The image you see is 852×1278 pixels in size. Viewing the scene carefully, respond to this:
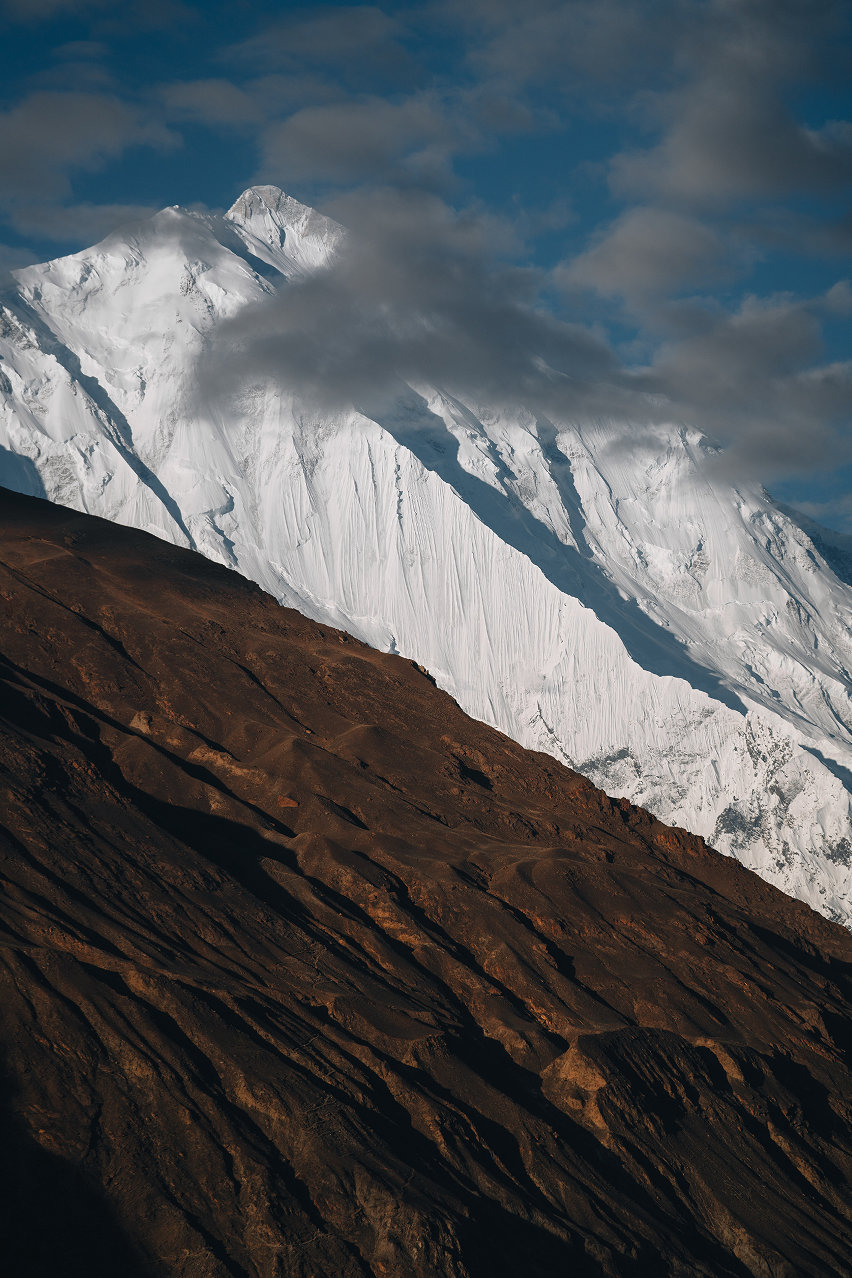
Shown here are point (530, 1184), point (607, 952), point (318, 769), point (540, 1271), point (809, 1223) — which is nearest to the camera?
point (540, 1271)

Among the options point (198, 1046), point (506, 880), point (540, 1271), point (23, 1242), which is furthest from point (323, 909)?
point (23, 1242)

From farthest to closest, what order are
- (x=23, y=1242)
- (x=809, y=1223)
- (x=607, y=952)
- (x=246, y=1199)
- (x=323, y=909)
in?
(x=607, y=952) < (x=323, y=909) < (x=809, y=1223) < (x=246, y=1199) < (x=23, y=1242)

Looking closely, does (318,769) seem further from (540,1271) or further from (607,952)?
(540,1271)

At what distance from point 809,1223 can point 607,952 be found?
21.8m

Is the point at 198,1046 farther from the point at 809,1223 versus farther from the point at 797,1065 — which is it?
the point at 797,1065

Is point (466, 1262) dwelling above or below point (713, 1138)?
below

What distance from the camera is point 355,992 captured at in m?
69.2

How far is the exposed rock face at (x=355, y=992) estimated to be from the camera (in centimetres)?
5131

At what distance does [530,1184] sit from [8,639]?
5774 centimetres

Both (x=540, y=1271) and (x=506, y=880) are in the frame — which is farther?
(x=506, y=880)

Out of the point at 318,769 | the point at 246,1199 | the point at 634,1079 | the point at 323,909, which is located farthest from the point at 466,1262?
the point at 318,769

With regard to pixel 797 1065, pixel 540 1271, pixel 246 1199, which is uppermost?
pixel 797 1065

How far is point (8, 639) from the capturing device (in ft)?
332

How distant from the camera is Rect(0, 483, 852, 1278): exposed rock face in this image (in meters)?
51.3
